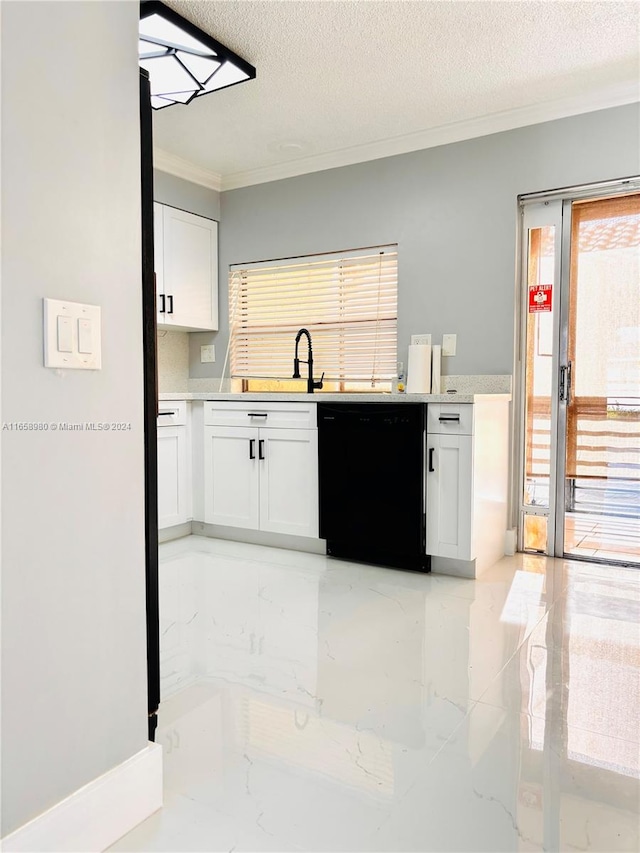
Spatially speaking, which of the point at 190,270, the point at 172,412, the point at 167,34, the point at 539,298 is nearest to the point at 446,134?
the point at 539,298

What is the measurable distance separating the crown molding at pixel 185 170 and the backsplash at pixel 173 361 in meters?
1.10

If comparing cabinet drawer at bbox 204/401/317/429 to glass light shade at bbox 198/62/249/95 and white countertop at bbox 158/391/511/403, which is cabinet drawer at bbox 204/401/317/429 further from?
glass light shade at bbox 198/62/249/95

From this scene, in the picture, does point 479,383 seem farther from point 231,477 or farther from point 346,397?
point 231,477

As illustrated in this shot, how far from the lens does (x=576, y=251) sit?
3469 mm

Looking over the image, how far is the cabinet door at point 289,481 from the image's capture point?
3.54m

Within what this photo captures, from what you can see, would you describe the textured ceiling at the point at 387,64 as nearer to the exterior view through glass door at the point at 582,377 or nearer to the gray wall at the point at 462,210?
the gray wall at the point at 462,210

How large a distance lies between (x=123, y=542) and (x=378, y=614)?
1.58 meters

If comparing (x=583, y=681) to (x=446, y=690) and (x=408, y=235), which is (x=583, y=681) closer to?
(x=446, y=690)

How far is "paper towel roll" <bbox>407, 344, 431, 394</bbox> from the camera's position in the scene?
3648 millimetres

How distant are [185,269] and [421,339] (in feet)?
5.76

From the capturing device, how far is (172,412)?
3.88 metres

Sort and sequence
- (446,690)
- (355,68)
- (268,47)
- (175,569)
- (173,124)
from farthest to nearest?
(173,124), (175,569), (355,68), (268,47), (446,690)

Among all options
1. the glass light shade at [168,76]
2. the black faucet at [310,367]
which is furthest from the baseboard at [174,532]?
the glass light shade at [168,76]

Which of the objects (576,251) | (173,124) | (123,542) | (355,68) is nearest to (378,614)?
(123,542)
